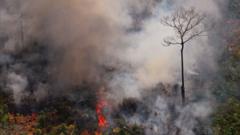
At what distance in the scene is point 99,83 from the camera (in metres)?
30.4

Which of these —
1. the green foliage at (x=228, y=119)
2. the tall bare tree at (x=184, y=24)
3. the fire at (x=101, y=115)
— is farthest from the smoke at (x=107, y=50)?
the green foliage at (x=228, y=119)

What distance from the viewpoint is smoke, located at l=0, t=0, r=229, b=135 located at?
29.0m

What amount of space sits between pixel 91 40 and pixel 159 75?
6.78 m

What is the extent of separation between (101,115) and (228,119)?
831cm

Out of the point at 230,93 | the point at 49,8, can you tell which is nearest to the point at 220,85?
the point at 230,93

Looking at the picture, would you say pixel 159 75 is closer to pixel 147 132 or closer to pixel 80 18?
pixel 147 132

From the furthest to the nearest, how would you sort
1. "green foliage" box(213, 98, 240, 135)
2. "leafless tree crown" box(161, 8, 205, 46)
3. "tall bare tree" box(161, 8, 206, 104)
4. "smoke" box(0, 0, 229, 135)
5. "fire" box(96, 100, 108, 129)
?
"leafless tree crown" box(161, 8, 205, 46) < "tall bare tree" box(161, 8, 206, 104) < "smoke" box(0, 0, 229, 135) < "fire" box(96, 100, 108, 129) < "green foliage" box(213, 98, 240, 135)

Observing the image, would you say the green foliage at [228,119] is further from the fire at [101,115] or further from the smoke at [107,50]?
the fire at [101,115]

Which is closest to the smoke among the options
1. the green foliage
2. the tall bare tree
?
the tall bare tree

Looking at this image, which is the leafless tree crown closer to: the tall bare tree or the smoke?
the tall bare tree

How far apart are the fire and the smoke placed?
76 cm

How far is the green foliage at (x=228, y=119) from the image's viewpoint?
25219 millimetres

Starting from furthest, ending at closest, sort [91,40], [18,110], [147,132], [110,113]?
[91,40] < [18,110] < [110,113] < [147,132]

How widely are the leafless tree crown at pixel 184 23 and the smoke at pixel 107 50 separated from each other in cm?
56
